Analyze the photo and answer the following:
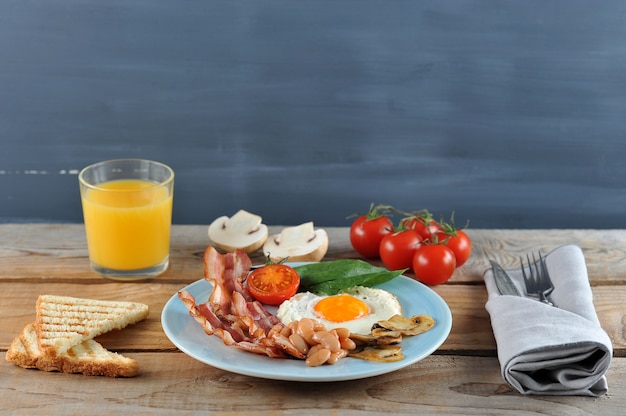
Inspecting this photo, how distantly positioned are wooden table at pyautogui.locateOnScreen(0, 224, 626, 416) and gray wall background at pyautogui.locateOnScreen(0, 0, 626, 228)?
98cm

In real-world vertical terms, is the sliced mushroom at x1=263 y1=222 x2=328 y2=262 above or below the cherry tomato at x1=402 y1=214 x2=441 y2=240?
below

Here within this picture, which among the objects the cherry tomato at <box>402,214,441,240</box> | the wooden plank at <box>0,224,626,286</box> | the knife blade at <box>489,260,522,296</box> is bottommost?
the wooden plank at <box>0,224,626,286</box>

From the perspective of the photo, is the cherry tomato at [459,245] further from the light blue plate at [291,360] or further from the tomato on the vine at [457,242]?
the light blue plate at [291,360]

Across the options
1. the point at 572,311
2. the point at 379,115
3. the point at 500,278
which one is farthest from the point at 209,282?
the point at 379,115

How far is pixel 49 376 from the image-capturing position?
5.62ft

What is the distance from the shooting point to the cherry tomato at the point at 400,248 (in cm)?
229

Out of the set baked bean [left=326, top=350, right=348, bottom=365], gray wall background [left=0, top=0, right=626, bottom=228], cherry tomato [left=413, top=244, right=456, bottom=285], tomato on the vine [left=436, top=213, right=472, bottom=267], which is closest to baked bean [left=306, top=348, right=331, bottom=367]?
baked bean [left=326, top=350, right=348, bottom=365]

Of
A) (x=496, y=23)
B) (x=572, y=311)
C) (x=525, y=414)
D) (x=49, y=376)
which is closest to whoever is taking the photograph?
(x=525, y=414)

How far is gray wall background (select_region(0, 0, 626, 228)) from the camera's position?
3.05 m

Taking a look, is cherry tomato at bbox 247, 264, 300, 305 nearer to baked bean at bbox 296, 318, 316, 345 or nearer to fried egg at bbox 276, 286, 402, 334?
fried egg at bbox 276, 286, 402, 334

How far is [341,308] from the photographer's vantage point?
73.6 inches

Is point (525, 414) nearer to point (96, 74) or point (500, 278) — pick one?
point (500, 278)

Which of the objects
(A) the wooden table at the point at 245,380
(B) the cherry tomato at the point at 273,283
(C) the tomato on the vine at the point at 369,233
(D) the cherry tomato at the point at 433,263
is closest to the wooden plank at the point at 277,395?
(A) the wooden table at the point at 245,380

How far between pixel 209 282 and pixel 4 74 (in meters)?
1.60
